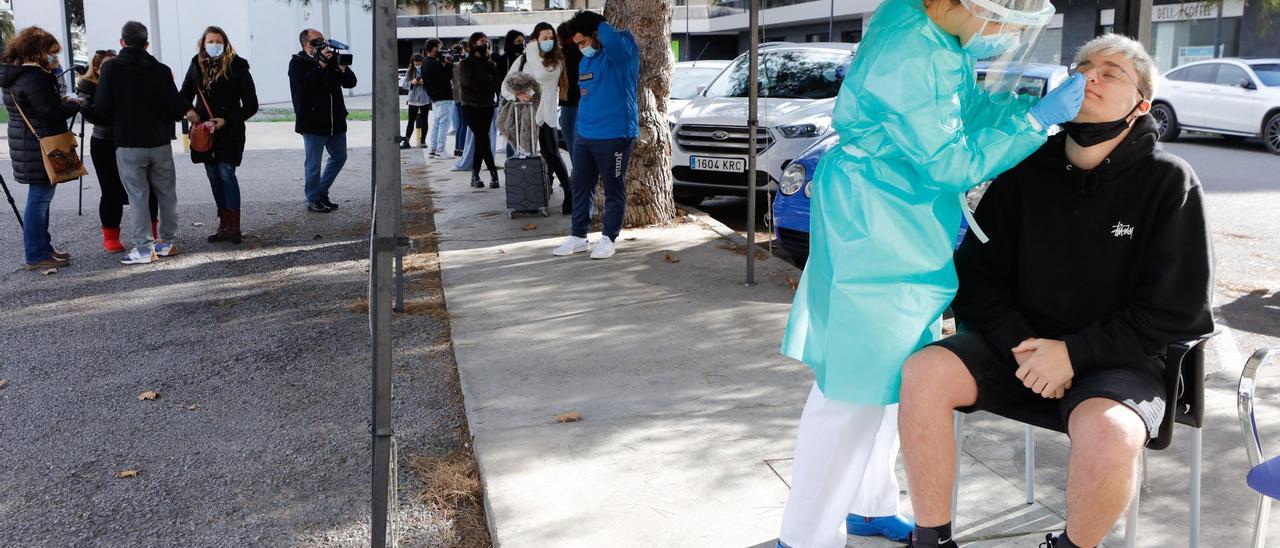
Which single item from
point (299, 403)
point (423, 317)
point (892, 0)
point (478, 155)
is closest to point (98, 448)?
point (299, 403)

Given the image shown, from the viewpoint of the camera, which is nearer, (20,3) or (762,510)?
(762,510)

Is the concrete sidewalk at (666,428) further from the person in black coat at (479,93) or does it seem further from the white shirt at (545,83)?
the person in black coat at (479,93)

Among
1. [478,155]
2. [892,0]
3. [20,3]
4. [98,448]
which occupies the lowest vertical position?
[98,448]

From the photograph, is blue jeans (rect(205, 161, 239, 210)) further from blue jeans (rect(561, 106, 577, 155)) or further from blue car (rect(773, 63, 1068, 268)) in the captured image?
blue car (rect(773, 63, 1068, 268))

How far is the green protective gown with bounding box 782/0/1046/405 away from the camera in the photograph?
2633mm

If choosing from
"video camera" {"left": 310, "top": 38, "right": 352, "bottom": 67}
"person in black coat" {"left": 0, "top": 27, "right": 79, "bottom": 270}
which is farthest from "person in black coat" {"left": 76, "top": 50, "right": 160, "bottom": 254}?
"video camera" {"left": 310, "top": 38, "right": 352, "bottom": 67}

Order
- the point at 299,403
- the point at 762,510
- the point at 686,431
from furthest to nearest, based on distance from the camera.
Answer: the point at 299,403, the point at 686,431, the point at 762,510

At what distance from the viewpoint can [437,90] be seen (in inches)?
611

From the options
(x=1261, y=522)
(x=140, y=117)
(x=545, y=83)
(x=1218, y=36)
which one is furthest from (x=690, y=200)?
(x=1218, y=36)

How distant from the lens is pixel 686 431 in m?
4.17

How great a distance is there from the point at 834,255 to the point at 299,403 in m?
3.08

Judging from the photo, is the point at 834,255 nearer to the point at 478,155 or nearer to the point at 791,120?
the point at 791,120

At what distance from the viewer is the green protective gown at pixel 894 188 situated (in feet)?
8.64

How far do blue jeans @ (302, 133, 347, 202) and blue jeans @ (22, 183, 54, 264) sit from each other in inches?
114
